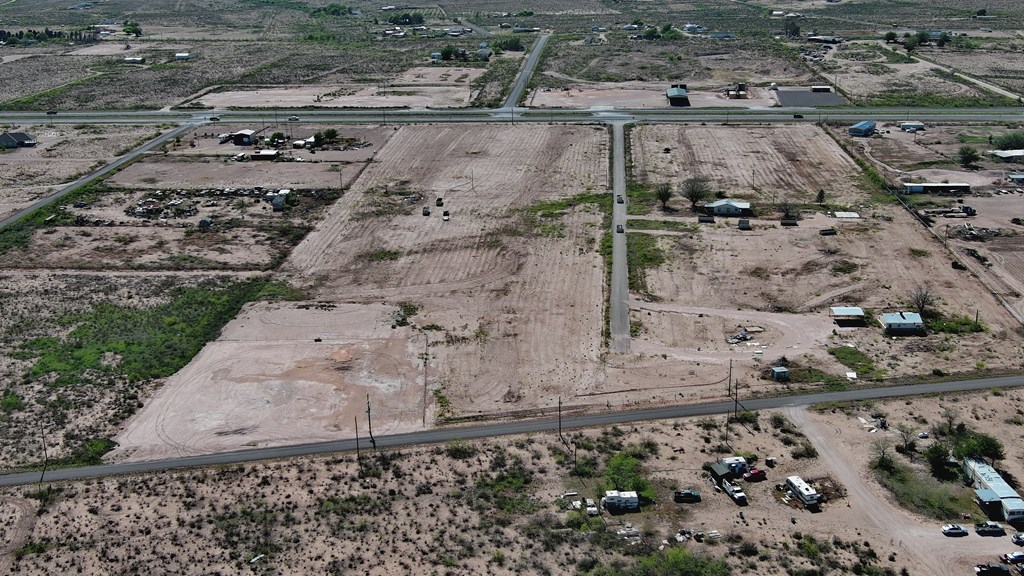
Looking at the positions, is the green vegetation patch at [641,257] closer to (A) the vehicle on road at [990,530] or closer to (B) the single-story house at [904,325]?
(B) the single-story house at [904,325]

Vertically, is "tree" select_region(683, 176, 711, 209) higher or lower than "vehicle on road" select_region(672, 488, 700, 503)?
higher

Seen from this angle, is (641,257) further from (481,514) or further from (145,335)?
(145,335)

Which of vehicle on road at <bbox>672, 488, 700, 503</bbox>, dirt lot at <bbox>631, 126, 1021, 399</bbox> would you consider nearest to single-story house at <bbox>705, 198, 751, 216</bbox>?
dirt lot at <bbox>631, 126, 1021, 399</bbox>

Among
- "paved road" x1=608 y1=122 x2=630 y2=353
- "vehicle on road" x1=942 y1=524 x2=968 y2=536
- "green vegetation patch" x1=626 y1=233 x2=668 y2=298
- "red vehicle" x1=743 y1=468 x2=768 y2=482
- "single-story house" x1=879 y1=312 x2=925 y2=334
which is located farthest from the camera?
"green vegetation patch" x1=626 y1=233 x2=668 y2=298

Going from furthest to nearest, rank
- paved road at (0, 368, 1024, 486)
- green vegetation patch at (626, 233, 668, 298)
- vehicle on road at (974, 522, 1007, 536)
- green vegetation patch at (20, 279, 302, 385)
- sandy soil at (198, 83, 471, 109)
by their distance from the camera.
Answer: sandy soil at (198, 83, 471, 109)
green vegetation patch at (626, 233, 668, 298)
green vegetation patch at (20, 279, 302, 385)
paved road at (0, 368, 1024, 486)
vehicle on road at (974, 522, 1007, 536)

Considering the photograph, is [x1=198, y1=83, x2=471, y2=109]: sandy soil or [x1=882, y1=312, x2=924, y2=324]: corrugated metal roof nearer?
[x1=882, y1=312, x2=924, y2=324]: corrugated metal roof

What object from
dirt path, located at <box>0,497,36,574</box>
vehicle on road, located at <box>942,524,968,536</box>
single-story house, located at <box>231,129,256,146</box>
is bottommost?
dirt path, located at <box>0,497,36,574</box>

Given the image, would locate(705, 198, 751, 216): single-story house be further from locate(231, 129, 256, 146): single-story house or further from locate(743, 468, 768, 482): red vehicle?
locate(231, 129, 256, 146): single-story house
